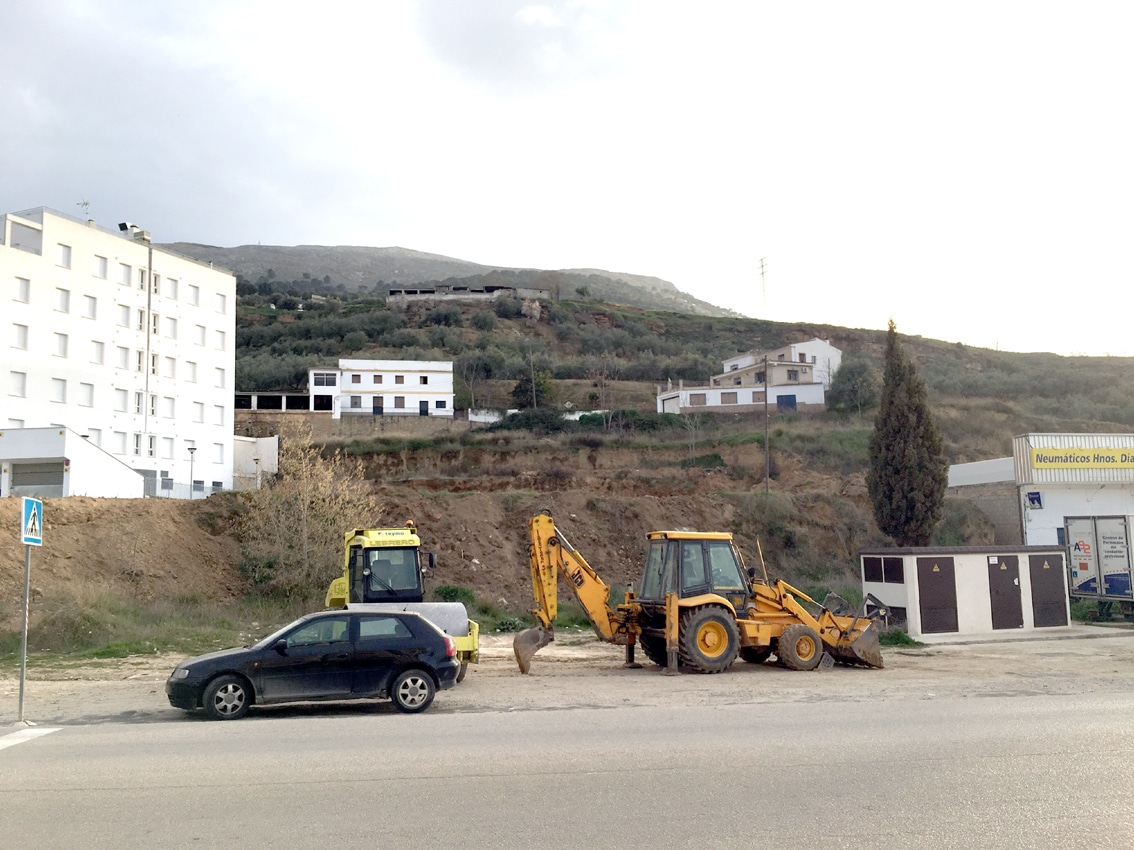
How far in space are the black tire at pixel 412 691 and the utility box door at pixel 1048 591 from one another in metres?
19.2

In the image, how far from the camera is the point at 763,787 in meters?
7.81

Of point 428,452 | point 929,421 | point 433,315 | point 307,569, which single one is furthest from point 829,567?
point 433,315

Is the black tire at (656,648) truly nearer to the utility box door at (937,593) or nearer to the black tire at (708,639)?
the black tire at (708,639)

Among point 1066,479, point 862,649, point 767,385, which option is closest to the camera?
point 862,649

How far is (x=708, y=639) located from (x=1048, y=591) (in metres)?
13.9

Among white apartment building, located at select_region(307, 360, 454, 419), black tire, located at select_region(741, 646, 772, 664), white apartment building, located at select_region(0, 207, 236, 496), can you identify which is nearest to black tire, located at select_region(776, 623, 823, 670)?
black tire, located at select_region(741, 646, 772, 664)

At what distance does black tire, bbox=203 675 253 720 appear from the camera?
12266 millimetres

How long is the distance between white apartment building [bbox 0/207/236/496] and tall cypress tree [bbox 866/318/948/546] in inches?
1346

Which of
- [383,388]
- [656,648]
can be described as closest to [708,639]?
[656,648]

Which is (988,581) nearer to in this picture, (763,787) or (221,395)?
(763,787)

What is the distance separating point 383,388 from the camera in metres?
72.9

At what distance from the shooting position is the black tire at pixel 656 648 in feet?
57.7

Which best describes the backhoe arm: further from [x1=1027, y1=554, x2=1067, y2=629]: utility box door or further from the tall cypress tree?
the tall cypress tree

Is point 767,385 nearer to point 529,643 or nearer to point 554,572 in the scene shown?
point 554,572
